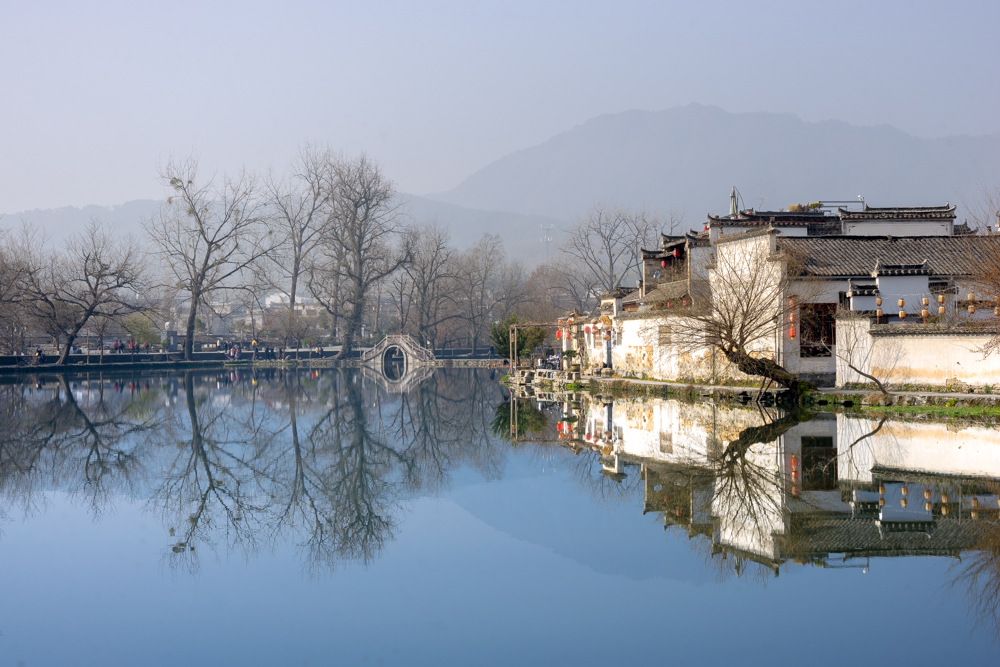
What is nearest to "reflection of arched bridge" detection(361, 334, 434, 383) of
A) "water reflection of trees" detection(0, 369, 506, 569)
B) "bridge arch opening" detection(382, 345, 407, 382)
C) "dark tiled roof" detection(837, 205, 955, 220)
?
"bridge arch opening" detection(382, 345, 407, 382)

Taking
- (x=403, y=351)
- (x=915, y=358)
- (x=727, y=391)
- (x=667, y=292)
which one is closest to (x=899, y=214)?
(x=667, y=292)

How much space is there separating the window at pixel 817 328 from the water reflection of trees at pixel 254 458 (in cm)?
864

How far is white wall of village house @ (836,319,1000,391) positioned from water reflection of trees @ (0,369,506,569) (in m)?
9.41

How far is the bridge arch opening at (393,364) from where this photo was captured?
143ft

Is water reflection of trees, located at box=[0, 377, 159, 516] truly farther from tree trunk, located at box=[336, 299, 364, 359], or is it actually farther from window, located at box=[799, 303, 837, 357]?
tree trunk, located at box=[336, 299, 364, 359]

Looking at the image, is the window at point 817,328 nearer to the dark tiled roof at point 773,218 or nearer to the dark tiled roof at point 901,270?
the dark tiled roof at point 901,270

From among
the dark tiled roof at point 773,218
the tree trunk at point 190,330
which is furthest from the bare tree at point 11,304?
the dark tiled roof at point 773,218

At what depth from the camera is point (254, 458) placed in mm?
15953

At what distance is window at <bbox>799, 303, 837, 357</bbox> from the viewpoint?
70.8 feet

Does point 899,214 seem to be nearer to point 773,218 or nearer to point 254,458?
point 773,218

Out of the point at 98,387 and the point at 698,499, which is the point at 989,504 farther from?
the point at 98,387

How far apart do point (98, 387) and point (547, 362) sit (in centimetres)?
1860

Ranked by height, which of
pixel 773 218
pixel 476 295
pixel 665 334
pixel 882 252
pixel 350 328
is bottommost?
pixel 665 334

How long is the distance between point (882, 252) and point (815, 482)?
45.2 feet
